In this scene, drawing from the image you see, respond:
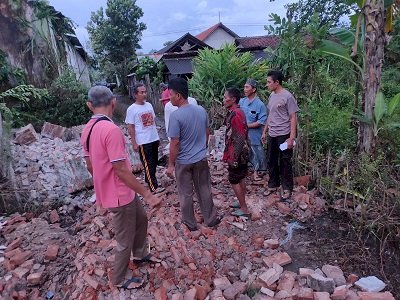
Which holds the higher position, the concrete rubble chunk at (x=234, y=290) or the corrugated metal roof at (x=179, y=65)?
the corrugated metal roof at (x=179, y=65)

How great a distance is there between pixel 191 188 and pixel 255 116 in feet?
6.21

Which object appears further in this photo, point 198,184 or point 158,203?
point 198,184

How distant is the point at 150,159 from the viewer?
4914mm

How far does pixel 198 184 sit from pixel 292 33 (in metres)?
3.25

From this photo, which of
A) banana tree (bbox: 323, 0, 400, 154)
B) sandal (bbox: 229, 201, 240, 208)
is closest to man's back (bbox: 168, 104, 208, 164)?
sandal (bbox: 229, 201, 240, 208)

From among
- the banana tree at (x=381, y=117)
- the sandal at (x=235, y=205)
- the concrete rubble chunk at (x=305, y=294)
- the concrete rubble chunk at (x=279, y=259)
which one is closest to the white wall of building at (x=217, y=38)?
the banana tree at (x=381, y=117)

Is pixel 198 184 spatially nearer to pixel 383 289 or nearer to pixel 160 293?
pixel 160 293

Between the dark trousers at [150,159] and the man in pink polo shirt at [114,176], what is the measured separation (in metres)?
1.84

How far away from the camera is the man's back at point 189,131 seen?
349 centimetres

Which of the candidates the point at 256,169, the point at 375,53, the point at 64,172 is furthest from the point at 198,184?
the point at 64,172

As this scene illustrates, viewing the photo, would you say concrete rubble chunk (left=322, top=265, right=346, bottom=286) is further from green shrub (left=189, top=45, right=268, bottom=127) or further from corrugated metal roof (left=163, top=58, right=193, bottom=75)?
→ corrugated metal roof (left=163, top=58, right=193, bottom=75)

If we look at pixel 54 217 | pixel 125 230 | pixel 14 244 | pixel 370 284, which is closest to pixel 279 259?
pixel 370 284

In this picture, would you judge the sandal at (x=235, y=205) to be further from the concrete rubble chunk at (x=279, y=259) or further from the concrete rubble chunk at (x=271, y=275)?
the concrete rubble chunk at (x=271, y=275)

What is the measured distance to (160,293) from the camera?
9.66 feet
